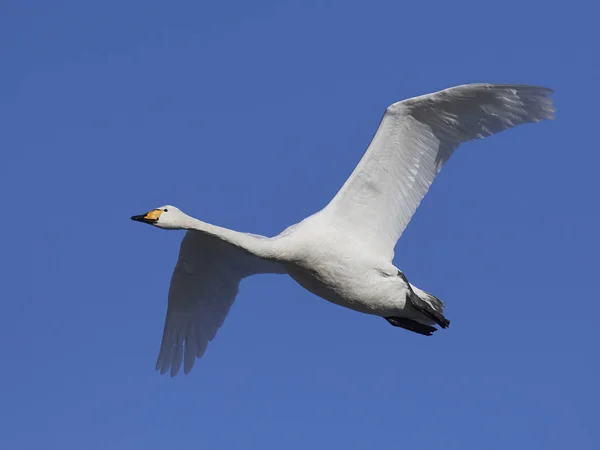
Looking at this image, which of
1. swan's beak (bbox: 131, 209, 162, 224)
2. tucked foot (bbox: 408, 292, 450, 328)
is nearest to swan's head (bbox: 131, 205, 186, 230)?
swan's beak (bbox: 131, 209, 162, 224)

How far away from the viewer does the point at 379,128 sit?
15.4 metres

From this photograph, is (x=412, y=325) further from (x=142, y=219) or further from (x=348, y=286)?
(x=142, y=219)

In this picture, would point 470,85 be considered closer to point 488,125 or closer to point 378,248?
point 488,125

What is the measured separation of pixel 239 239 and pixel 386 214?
2529mm

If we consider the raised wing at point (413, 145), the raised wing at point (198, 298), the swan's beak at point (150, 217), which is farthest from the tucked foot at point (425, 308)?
the swan's beak at point (150, 217)

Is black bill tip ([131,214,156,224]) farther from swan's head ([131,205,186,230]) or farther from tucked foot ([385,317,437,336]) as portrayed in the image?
tucked foot ([385,317,437,336])

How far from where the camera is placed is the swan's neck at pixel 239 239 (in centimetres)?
1458

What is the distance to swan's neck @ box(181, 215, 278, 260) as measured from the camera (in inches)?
574

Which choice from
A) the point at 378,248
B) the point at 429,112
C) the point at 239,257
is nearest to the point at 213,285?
the point at 239,257

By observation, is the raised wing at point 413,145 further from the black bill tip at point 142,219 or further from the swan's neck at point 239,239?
the black bill tip at point 142,219

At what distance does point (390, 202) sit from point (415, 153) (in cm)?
80

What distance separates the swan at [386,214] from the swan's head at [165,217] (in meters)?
0.01

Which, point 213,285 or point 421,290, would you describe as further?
point 213,285

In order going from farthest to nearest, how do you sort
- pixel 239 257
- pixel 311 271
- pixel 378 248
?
pixel 239 257
pixel 378 248
pixel 311 271
